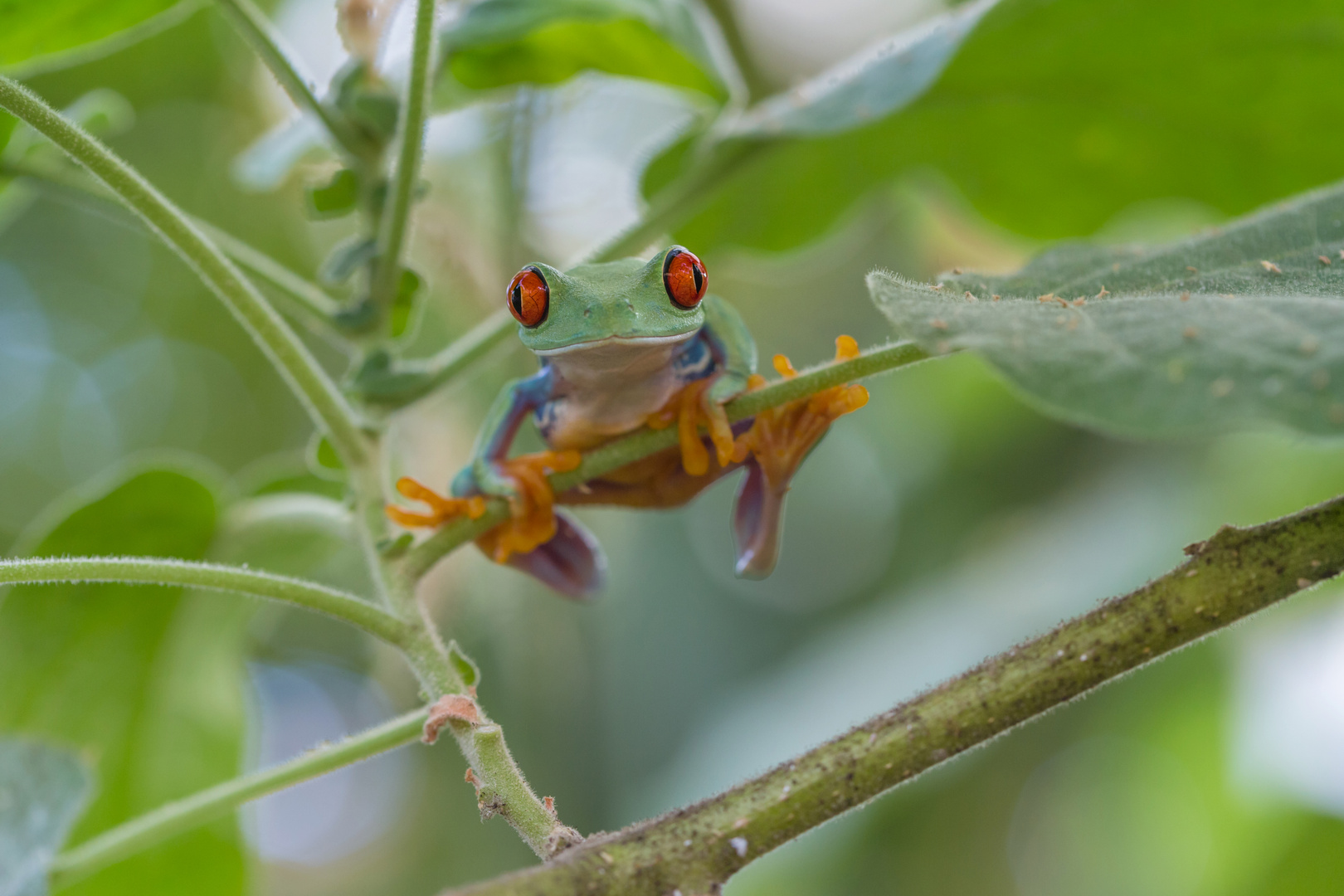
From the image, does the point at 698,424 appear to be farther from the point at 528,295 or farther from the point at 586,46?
the point at 586,46

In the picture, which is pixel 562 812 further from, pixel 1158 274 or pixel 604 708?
pixel 1158 274

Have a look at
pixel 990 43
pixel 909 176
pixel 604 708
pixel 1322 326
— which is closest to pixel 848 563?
pixel 604 708

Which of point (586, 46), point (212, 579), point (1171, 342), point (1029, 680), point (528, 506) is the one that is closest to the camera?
point (1171, 342)

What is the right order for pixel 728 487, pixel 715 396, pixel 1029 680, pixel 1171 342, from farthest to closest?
pixel 728 487, pixel 715 396, pixel 1029 680, pixel 1171 342

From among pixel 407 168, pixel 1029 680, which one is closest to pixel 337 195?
pixel 407 168

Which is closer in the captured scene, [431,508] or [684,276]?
[684,276]

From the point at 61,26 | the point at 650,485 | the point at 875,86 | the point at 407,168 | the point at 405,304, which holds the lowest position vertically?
the point at 650,485
